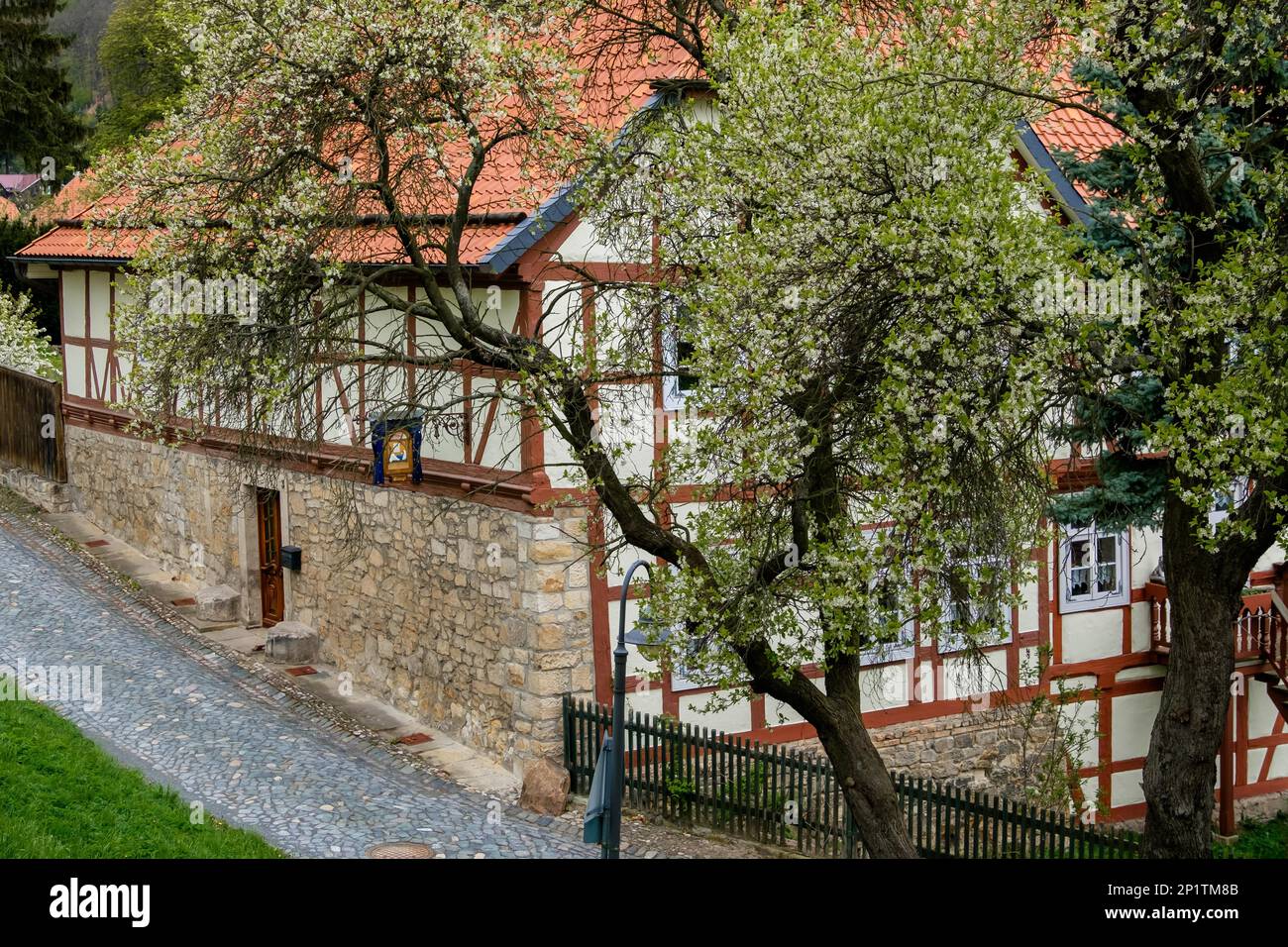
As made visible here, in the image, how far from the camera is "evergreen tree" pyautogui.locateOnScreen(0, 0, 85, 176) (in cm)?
4038

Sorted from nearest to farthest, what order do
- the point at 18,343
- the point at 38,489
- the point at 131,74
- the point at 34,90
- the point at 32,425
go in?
the point at 38,489 < the point at 32,425 < the point at 18,343 < the point at 34,90 < the point at 131,74

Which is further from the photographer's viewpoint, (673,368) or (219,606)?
(219,606)

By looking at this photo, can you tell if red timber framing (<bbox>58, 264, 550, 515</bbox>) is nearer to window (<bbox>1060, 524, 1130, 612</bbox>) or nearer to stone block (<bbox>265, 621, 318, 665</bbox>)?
stone block (<bbox>265, 621, 318, 665</bbox>)

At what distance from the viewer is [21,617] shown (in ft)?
59.7

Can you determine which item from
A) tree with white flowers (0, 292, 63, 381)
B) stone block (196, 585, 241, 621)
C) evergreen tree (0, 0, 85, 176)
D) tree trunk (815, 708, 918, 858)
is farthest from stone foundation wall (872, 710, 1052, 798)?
evergreen tree (0, 0, 85, 176)

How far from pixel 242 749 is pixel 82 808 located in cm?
427

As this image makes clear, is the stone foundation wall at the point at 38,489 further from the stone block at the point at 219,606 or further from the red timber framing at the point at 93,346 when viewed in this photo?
the stone block at the point at 219,606

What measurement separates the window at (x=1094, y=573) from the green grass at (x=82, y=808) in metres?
10.2

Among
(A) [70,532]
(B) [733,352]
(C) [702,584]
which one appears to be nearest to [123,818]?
(C) [702,584]

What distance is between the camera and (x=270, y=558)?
19.9m

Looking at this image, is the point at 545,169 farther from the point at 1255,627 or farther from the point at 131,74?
the point at 131,74

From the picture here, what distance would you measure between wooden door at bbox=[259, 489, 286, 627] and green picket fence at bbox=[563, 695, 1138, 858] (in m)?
7.26

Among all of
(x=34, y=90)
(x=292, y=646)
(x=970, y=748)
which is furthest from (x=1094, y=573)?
(x=34, y=90)

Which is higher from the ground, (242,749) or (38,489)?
(38,489)
